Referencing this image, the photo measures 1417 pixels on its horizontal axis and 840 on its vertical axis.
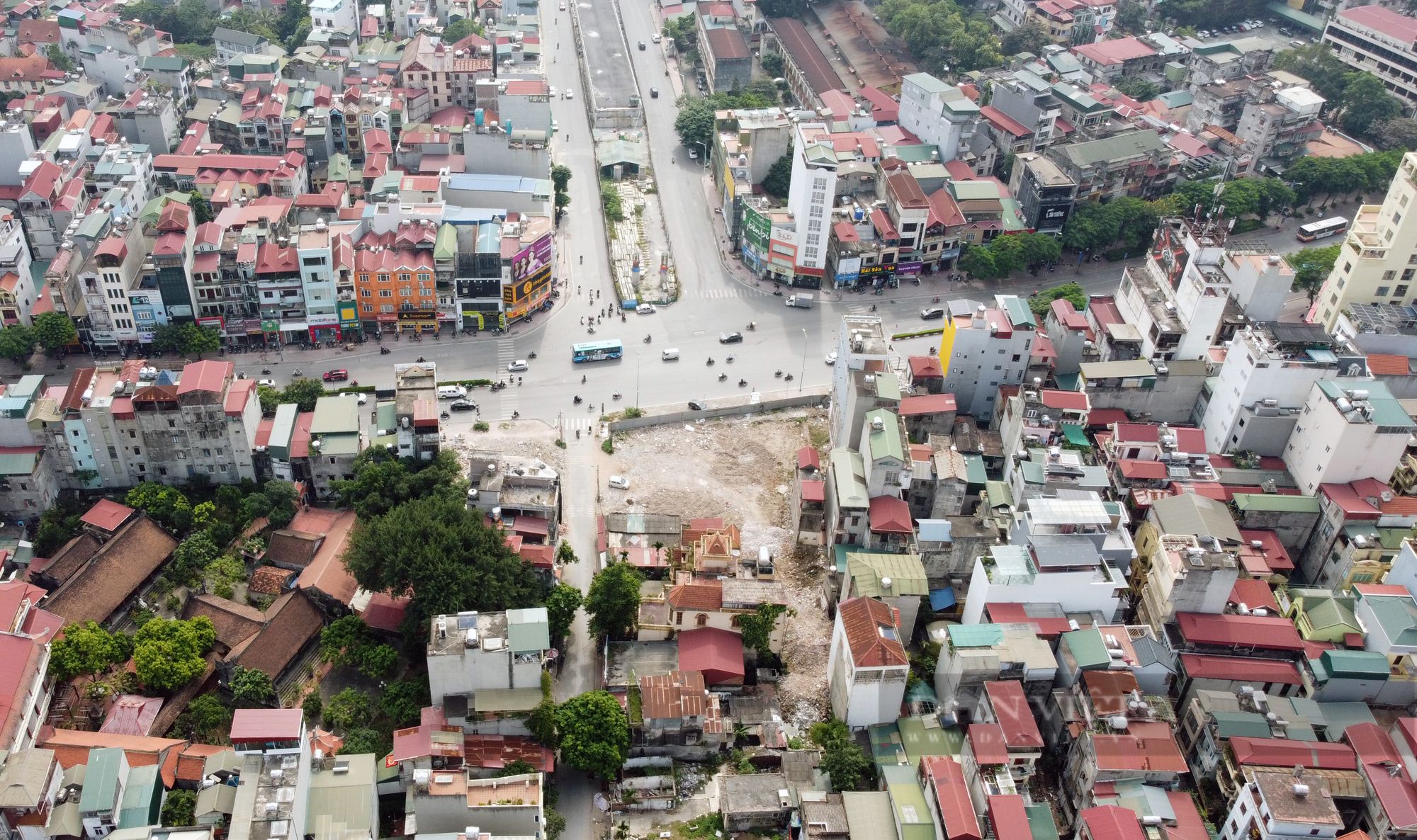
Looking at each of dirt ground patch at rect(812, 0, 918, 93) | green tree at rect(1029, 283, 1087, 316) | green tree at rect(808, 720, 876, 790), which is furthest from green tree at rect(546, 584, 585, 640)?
dirt ground patch at rect(812, 0, 918, 93)

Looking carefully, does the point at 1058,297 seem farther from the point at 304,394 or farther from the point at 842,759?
the point at 304,394

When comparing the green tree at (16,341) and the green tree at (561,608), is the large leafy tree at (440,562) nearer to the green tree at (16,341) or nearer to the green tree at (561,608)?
the green tree at (561,608)

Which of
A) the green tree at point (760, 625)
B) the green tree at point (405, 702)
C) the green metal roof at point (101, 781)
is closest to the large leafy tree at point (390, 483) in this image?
the green tree at point (405, 702)

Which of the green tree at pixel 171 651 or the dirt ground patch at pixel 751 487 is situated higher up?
the green tree at pixel 171 651

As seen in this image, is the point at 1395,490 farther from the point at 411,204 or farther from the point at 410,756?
the point at 411,204

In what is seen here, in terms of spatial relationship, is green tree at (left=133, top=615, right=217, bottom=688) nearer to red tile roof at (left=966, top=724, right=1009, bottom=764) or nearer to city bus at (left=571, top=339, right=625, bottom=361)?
city bus at (left=571, top=339, right=625, bottom=361)

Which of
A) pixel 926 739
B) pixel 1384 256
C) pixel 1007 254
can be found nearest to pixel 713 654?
pixel 926 739


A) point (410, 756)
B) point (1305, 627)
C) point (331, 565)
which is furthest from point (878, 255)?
point (410, 756)
